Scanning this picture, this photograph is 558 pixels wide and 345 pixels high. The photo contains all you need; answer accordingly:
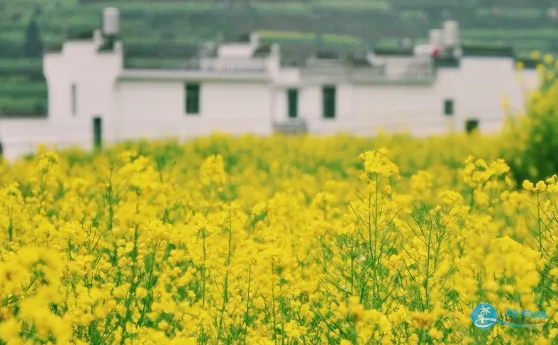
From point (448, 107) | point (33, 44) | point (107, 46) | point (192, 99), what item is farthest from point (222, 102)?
point (33, 44)

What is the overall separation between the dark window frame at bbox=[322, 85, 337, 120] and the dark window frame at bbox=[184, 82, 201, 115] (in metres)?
7.77

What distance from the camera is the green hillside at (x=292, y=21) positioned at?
101 m

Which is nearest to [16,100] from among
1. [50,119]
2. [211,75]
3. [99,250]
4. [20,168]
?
[50,119]

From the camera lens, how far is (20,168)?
1487 cm

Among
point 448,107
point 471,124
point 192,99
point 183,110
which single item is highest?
point 192,99

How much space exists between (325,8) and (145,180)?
364 ft

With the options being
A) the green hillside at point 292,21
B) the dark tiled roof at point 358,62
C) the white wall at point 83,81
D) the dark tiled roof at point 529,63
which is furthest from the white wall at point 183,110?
the green hillside at point 292,21

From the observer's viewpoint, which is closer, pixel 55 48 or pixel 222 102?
pixel 222 102

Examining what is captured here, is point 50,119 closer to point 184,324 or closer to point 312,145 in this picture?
Answer: point 312,145

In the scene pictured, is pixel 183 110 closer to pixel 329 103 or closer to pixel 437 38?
pixel 329 103

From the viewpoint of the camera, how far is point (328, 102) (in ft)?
156

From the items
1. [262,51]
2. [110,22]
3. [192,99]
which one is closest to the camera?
[192,99]

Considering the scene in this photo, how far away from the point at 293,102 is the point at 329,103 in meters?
1.76

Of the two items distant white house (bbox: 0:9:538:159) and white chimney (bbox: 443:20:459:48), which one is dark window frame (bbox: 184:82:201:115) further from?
white chimney (bbox: 443:20:459:48)
